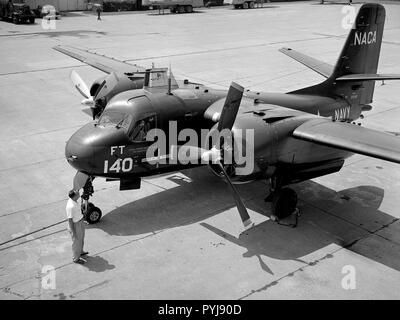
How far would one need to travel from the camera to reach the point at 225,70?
3197 centimetres

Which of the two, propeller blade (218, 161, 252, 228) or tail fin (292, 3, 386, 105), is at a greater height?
tail fin (292, 3, 386, 105)

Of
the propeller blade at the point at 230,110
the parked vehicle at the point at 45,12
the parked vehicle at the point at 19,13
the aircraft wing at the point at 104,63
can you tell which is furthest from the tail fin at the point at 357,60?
the parked vehicle at the point at 45,12

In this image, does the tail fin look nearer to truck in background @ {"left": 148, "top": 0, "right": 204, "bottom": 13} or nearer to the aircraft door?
the aircraft door

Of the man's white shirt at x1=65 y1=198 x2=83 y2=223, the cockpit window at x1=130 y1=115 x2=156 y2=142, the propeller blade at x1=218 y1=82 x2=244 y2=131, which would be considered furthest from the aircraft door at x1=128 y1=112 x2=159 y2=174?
the man's white shirt at x1=65 y1=198 x2=83 y2=223

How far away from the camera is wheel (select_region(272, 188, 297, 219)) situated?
43.9 feet

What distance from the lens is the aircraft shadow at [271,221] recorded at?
1234 cm

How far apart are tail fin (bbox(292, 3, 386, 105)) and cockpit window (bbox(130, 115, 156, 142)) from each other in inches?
262

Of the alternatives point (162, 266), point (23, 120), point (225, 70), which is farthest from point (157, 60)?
point (162, 266)

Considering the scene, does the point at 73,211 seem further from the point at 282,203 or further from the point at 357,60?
the point at 357,60

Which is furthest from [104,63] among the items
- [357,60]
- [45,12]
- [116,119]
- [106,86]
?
[45,12]

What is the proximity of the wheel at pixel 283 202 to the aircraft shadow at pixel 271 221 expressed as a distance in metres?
0.41

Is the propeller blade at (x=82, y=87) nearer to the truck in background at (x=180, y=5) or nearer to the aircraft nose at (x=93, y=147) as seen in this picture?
the aircraft nose at (x=93, y=147)

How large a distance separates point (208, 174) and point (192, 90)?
3.26 metres

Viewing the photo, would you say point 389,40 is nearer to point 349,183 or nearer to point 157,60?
point 157,60
